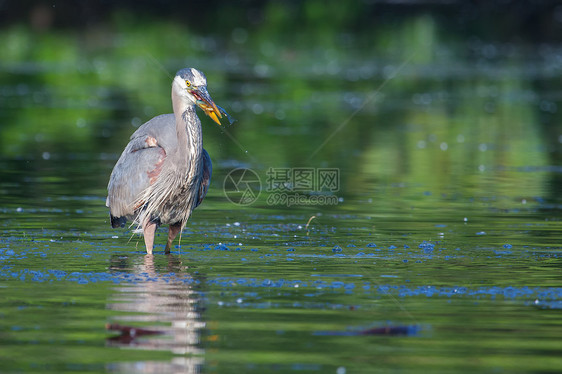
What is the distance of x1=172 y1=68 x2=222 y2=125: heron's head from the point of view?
1073 cm

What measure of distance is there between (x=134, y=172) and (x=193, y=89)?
3.58ft

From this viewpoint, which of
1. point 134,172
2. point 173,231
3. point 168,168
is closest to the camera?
point 168,168

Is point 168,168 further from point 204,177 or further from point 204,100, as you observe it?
point 204,100

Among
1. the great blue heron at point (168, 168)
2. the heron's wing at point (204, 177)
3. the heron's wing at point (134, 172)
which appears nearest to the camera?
the great blue heron at point (168, 168)

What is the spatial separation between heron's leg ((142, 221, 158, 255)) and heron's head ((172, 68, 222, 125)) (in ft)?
4.44

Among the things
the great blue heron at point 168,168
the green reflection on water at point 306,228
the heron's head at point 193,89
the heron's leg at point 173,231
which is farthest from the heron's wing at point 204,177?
the heron's head at point 193,89

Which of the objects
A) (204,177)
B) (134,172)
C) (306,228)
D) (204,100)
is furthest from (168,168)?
(306,228)

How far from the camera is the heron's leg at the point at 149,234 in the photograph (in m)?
11.2

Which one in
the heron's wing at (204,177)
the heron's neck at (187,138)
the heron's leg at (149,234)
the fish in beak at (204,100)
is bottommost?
the heron's leg at (149,234)

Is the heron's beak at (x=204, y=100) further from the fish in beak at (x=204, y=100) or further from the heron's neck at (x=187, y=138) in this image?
the heron's neck at (x=187, y=138)

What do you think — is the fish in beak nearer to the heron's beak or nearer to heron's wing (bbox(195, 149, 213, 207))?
the heron's beak

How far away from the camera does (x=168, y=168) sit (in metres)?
11.0

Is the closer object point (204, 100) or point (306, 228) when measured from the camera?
point (204, 100)

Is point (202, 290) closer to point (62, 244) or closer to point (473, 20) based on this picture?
point (62, 244)
